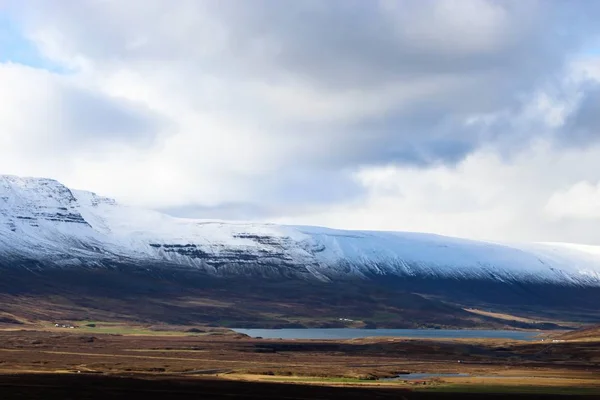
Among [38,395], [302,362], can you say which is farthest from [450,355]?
[38,395]

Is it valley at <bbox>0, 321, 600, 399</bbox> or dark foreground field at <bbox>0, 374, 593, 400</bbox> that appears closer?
dark foreground field at <bbox>0, 374, 593, 400</bbox>

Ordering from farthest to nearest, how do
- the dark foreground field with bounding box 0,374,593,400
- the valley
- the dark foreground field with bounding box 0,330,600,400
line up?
the valley
the dark foreground field with bounding box 0,330,600,400
the dark foreground field with bounding box 0,374,593,400

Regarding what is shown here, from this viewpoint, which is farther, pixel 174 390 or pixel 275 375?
pixel 275 375

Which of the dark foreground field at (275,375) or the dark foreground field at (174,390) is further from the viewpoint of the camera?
the dark foreground field at (275,375)

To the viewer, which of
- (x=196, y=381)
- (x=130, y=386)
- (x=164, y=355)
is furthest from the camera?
(x=164, y=355)

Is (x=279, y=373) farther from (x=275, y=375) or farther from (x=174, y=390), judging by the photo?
(x=174, y=390)

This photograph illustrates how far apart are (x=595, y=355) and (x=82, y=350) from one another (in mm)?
93958

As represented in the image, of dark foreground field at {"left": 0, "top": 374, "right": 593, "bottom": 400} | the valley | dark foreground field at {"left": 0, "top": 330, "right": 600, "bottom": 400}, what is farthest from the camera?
the valley

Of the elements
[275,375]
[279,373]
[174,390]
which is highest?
[279,373]

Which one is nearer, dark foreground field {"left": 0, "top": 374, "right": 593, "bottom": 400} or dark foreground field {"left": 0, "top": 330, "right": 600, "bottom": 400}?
dark foreground field {"left": 0, "top": 374, "right": 593, "bottom": 400}

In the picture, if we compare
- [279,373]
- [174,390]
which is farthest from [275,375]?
[174,390]

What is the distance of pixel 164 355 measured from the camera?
184m

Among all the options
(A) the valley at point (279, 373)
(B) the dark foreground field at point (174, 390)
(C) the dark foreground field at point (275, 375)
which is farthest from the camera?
(A) the valley at point (279, 373)

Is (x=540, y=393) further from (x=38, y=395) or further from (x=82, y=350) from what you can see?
(x=82, y=350)
